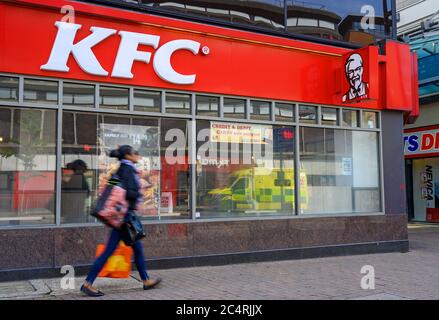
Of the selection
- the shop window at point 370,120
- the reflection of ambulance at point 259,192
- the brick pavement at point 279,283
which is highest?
the shop window at point 370,120

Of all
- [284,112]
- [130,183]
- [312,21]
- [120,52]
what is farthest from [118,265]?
[312,21]

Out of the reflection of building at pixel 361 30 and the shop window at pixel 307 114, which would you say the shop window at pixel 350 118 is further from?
the reflection of building at pixel 361 30

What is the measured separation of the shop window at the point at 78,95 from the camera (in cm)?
767

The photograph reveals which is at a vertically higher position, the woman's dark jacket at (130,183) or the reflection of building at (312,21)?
the reflection of building at (312,21)

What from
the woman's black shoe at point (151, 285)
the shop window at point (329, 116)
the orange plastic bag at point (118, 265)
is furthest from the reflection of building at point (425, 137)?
the orange plastic bag at point (118, 265)

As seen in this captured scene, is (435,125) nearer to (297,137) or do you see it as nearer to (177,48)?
(297,137)

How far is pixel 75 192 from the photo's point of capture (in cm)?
780

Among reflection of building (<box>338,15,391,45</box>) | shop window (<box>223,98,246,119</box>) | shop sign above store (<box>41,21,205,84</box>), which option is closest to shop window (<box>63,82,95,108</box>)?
shop sign above store (<box>41,21,205,84</box>)

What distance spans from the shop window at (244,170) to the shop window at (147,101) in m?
0.91

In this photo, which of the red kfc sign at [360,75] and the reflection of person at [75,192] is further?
the red kfc sign at [360,75]

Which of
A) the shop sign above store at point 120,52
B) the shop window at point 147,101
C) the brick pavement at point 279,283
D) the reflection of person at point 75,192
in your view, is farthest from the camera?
the shop window at point 147,101

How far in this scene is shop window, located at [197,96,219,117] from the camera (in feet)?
28.8

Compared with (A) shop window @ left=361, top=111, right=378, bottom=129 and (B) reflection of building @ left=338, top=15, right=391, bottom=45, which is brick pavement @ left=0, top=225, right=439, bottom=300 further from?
(B) reflection of building @ left=338, top=15, right=391, bottom=45
